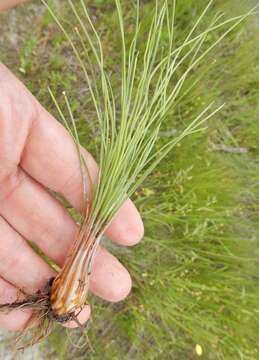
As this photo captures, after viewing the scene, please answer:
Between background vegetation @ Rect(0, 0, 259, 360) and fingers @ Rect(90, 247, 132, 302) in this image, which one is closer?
fingers @ Rect(90, 247, 132, 302)

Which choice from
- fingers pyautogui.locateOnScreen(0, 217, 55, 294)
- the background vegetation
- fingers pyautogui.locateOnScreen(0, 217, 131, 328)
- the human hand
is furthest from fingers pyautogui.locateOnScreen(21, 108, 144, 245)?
the background vegetation

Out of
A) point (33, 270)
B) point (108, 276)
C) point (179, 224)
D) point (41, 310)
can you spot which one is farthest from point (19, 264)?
point (179, 224)

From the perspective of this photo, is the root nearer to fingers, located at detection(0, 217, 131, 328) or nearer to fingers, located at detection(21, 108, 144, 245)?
fingers, located at detection(0, 217, 131, 328)

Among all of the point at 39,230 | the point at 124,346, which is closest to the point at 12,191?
the point at 39,230

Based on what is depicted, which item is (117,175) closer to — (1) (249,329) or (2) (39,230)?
(2) (39,230)

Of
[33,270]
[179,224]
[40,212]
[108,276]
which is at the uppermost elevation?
[40,212]

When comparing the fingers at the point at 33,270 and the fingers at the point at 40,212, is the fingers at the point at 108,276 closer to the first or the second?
the fingers at the point at 33,270

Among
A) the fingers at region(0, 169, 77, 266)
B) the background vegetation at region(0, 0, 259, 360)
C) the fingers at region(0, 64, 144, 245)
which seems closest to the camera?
the fingers at region(0, 64, 144, 245)

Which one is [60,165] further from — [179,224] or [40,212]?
[179,224]
